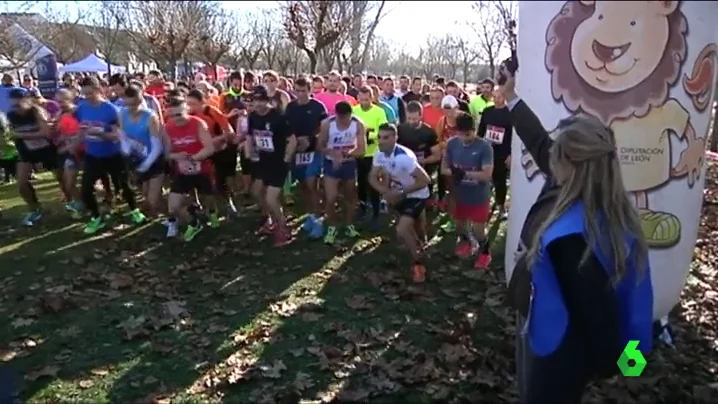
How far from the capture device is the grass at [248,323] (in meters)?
4.66

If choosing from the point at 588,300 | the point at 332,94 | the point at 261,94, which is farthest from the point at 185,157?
the point at 588,300

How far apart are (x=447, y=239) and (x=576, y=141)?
591 cm

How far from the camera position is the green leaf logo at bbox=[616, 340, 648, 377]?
278 cm

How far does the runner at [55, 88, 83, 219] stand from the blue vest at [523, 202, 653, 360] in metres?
8.06

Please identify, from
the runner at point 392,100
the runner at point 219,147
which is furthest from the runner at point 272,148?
the runner at point 392,100

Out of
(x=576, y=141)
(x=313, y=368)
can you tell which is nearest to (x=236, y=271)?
(x=313, y=368)

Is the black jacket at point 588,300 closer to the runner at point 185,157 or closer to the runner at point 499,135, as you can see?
the runner at point 499,135

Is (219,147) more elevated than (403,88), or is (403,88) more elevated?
(403,88)

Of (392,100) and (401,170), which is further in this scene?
(392,100)

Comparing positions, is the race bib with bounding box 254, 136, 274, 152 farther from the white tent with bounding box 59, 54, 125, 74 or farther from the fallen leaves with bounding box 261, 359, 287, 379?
the white tent with bounding box 59, 54, 125, 74

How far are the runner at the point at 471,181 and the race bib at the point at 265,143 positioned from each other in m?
2.19

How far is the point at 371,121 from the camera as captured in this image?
9.77 metres

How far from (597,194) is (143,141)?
277 inches

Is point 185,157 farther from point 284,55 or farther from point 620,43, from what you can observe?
point 284,55
